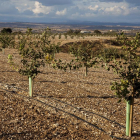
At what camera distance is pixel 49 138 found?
11195 millimetres

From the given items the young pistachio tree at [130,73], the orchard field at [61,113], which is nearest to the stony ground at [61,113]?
the orchard field at [61,113]

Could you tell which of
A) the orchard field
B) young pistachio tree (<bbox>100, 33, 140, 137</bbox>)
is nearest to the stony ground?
the orchard field

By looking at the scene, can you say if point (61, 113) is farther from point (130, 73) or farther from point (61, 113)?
point (130, 73)

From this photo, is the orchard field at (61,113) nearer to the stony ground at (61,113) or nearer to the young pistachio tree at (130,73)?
the stony ground at (61,113)

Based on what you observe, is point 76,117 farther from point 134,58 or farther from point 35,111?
point 134,58

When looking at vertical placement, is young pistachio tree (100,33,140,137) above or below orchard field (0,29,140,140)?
above

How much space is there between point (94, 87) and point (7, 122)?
11.4m

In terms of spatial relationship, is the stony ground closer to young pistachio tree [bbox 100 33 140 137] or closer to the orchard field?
the orchard field

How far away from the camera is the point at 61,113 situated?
1417 centimetres

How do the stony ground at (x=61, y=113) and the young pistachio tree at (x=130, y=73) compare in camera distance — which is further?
the stony ground at (x=61, y=113)

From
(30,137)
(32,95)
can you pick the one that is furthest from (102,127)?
(32,95)

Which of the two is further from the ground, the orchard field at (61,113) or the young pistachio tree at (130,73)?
the young pistachio tree at (130,73)

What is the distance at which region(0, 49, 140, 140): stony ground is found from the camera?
11.6 metres

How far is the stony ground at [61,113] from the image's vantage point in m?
11.6
